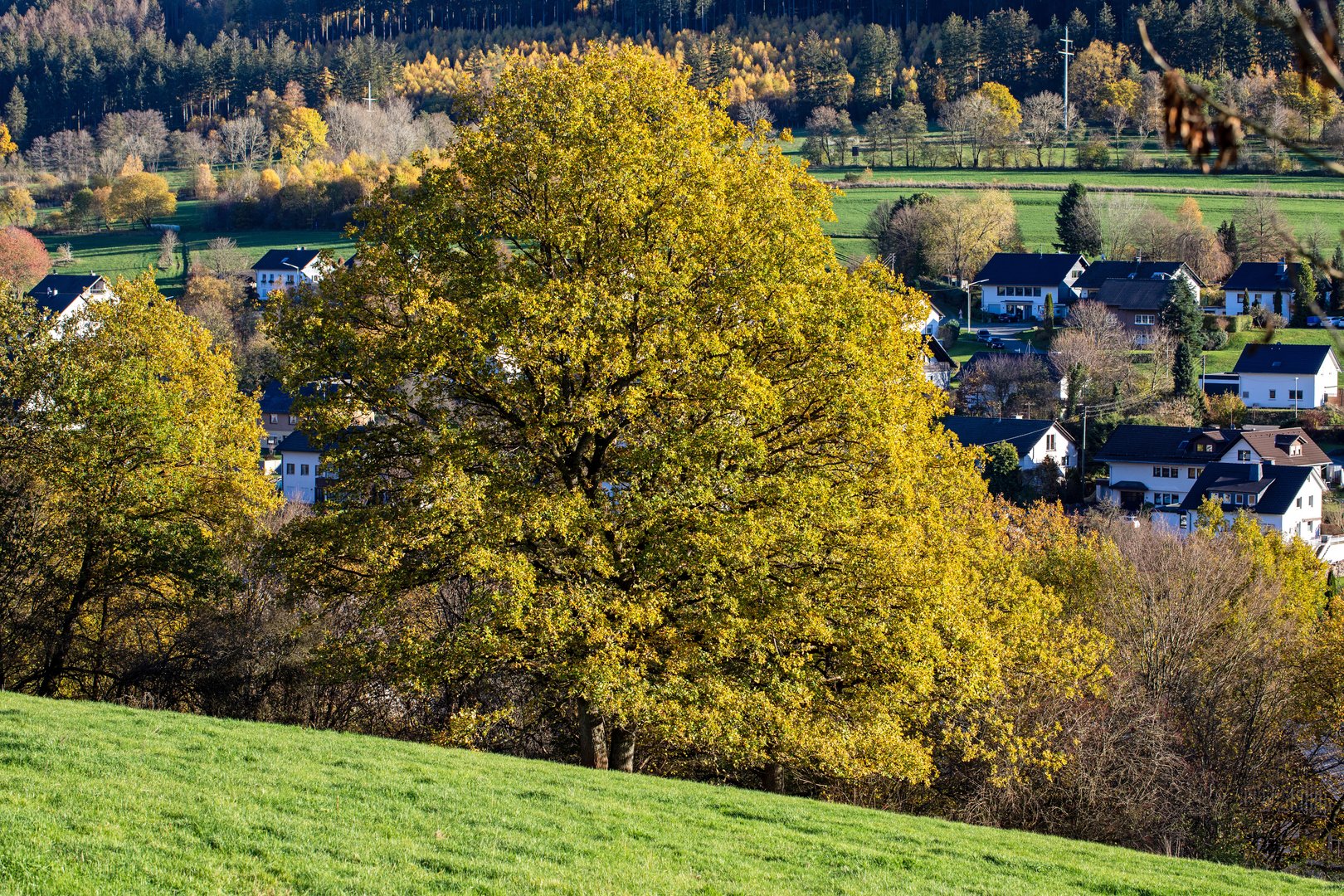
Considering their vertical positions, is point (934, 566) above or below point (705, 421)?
below

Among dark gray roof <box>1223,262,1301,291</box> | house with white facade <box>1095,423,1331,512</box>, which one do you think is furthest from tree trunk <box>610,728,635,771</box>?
dark gray roof <box>1223,262,1301,291</box>

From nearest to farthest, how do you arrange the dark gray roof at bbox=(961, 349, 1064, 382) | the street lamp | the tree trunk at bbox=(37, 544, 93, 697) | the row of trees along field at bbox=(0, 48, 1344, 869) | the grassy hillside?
1. the grassy hillside
2. the row of trees along field at bbox=(0, 48, 1344, 869)
3. the tree trunk at bbox=(37, 544, 93, 697)
4. the dark gray roof at bbox=(961, 349, 1064, 382)
5. the street lamp

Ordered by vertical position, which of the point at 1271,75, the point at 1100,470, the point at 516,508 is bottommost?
the point at 1100,470

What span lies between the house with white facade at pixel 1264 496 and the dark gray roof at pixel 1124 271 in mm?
41129

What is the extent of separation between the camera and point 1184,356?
83.5m

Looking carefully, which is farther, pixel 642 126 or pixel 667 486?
pixel 642 126

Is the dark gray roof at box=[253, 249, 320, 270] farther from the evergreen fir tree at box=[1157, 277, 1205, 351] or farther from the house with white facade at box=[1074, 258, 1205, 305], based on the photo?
the evergreen fir tree at box=[1157, 277, 1205, 351]

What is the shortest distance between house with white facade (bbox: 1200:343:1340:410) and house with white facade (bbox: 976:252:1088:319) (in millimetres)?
25206

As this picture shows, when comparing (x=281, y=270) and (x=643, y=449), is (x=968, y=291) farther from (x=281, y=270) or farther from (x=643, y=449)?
(x=643, y=449)

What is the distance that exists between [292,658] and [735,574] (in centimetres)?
1024

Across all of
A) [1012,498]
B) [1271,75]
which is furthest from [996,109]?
[1012,498]

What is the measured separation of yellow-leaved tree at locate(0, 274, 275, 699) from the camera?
25.7 meters

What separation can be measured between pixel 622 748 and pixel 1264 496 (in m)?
54.1

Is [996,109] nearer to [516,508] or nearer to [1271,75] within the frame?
[1271,75]
